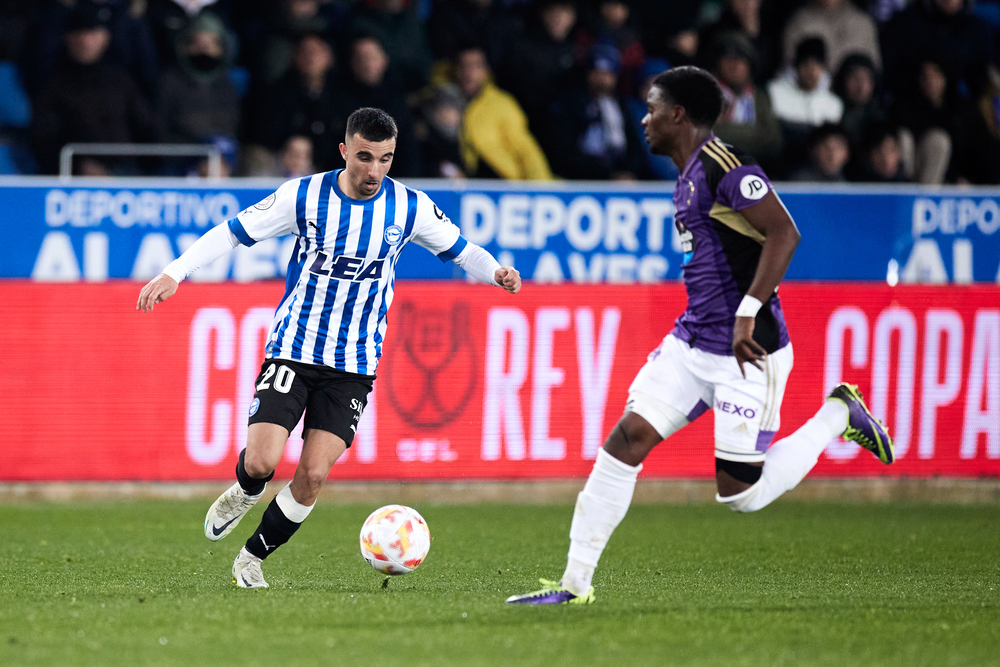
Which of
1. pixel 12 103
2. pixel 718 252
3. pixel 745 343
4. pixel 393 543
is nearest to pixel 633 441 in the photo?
pixel 745 343

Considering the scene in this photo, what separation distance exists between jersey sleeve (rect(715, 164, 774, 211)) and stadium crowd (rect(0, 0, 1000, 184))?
251 inches

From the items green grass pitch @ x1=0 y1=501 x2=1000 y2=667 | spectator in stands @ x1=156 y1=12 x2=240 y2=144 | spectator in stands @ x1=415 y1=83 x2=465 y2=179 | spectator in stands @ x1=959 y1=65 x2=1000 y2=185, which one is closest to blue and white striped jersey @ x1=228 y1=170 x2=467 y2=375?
green grass pitch @ x1=0 y1=501 x2=1000 y2=667

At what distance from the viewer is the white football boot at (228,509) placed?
237 inches

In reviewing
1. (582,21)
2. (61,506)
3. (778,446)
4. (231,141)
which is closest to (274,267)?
(231,141)

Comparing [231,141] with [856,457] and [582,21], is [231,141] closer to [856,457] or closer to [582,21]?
[582,21]

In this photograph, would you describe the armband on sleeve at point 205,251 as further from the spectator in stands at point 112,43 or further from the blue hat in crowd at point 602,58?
the blue hat in crowd at point 602,58

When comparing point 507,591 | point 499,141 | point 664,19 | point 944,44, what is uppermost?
point 664,19

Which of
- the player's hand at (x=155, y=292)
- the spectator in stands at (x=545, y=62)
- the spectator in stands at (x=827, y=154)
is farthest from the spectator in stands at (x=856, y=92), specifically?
the player's hand at (x=155, y=292)

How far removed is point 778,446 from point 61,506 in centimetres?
569

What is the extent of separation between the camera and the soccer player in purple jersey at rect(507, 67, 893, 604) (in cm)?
525

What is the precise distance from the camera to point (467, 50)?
1206 cm

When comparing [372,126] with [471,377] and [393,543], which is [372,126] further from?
[471,377]

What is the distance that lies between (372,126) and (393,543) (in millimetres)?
1799

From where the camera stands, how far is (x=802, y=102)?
40.9 ft
